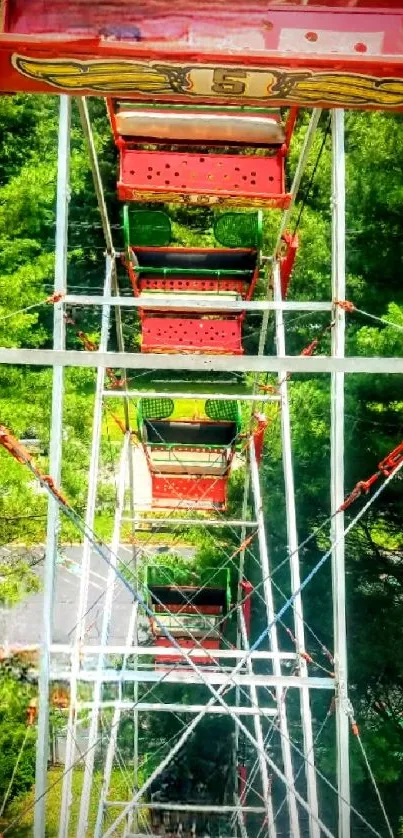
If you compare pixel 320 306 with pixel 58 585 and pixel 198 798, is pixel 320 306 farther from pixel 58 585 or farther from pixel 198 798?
pixel 58 585

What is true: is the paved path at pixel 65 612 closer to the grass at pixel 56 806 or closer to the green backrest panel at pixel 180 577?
the grass at pixel 56 806

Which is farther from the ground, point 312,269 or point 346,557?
point 312,269

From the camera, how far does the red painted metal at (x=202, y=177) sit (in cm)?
667

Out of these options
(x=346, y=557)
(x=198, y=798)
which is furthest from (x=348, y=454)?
(x=198, y=798)

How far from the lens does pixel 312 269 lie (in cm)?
1095

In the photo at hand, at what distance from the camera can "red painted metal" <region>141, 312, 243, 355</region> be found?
7.79 metres

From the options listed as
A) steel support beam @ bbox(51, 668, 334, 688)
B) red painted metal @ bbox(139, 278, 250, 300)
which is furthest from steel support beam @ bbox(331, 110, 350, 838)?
red painted metal @ bbox(139, 278, 250, 300)

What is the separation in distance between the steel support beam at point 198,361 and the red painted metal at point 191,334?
3.27 m

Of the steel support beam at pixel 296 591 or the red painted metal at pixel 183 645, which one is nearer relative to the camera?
the steel support beam at pixel 296 591

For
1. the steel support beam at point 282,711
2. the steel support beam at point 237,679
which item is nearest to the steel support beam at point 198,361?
the steel support beam at point 282,711

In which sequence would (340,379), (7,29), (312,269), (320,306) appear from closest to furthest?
(7,29), (340,379), (320,306), (312,269)

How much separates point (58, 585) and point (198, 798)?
436 centimetres

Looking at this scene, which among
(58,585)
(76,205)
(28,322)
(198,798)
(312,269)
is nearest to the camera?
(28,322)

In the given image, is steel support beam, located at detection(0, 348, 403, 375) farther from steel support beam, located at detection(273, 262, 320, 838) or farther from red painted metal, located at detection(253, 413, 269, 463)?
red painted metal, located at detection(253, 413, 269, 463)
